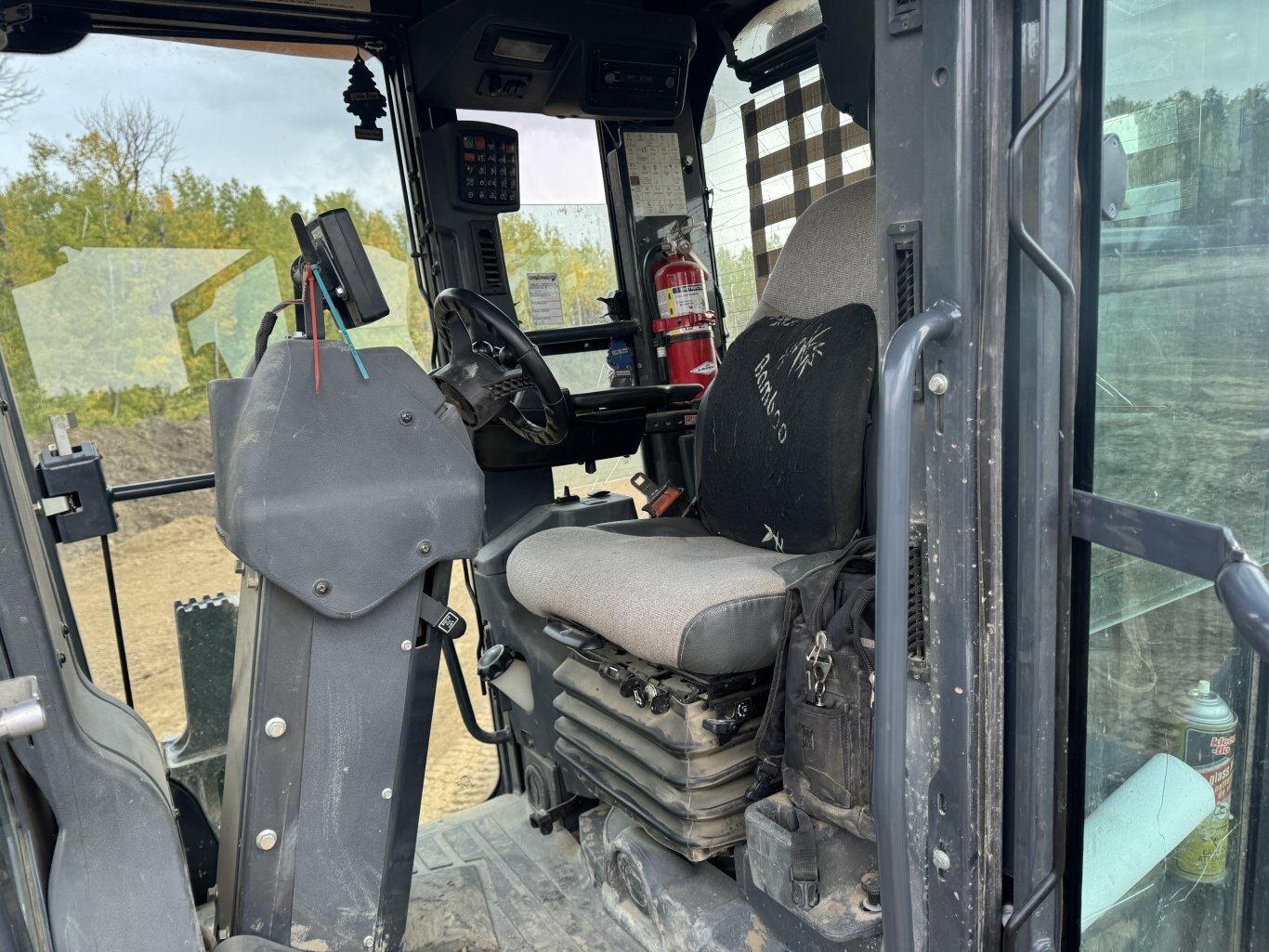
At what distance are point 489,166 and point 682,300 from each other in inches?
25.6

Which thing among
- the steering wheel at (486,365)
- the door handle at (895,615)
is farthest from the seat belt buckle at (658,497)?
the door handle at (895,615)

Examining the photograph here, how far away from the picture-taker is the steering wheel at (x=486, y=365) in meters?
1.72

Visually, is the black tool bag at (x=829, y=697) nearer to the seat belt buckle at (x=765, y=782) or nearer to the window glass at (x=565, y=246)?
→ the seat belt buckle at (x=765, y=782)

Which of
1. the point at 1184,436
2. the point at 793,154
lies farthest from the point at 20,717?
the point at 793,154

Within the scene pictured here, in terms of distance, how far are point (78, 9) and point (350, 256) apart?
1271 millimetres

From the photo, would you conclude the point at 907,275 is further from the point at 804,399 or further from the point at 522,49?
the point at 522,49

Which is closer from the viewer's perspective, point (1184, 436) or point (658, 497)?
point (1184, 436)

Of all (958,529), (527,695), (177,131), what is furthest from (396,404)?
(177,131)

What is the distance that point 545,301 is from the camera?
2619 mm

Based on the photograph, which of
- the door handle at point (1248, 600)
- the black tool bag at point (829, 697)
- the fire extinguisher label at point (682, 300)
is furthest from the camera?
the fire extinguisher label at point (682, 300)

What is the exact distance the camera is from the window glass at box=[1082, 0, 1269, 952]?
84cm

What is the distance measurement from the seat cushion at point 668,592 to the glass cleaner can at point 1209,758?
65 cm

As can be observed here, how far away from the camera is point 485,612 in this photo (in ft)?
7.78

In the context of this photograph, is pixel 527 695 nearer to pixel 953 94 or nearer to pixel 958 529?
pixel 958 529
